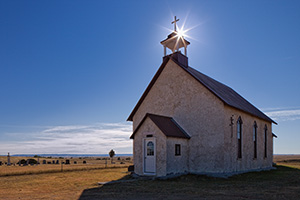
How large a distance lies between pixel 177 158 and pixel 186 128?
264 cm

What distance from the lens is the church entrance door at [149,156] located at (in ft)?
53.6

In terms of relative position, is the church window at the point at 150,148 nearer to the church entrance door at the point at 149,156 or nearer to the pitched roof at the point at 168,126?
the church entrance door at the point at 149,156

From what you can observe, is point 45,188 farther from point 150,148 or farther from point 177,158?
point 177,158

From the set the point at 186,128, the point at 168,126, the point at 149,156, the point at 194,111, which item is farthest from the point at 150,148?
the point at 194,111

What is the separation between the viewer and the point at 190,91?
18.8m

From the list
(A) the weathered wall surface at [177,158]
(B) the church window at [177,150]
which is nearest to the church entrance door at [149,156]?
(A) the weathered wall surface at [177,158]

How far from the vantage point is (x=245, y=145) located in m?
20.3

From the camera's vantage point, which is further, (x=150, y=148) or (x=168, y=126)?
(x=168, y=126)

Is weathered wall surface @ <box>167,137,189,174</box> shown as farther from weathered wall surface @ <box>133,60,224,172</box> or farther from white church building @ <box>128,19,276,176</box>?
weathered wall surface @ <box>133,60,224,172</box>

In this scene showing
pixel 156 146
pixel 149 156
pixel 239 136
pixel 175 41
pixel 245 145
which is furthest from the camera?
pixel 175 41

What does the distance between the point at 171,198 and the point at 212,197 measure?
1558mm

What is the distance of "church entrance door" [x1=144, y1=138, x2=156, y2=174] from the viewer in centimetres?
1633

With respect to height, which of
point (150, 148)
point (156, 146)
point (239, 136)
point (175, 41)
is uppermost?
point (175, 41)

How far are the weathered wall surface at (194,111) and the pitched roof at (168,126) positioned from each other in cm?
42
